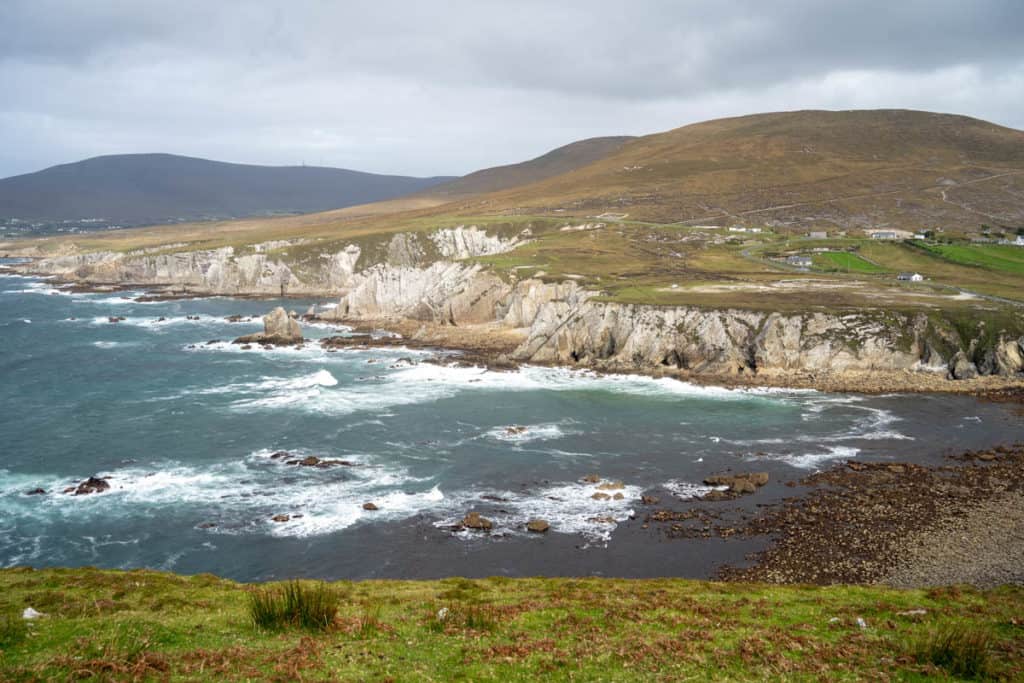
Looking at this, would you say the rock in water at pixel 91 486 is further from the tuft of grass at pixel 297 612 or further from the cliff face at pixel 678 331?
the cliff face at pixel 678 331

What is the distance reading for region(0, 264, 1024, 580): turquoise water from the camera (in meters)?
31.9

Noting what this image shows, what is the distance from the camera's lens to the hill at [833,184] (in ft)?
451

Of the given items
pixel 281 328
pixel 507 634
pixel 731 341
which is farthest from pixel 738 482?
pixel 281 328

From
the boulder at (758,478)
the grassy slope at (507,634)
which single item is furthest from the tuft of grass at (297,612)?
the boulder at (758,478)

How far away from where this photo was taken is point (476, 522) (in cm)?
3406

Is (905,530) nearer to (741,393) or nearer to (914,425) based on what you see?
(914,425)

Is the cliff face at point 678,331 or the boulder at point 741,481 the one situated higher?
the cliff face at point 678,331

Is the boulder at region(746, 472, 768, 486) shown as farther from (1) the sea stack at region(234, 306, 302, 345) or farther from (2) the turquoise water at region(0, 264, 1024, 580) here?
(1) the sea stack at region(234, 306, 302, 345)

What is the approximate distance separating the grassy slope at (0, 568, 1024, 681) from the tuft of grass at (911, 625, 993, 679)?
289 mm

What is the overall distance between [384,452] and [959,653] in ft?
117

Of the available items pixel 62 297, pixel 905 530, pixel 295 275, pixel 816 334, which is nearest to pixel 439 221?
pixel 295 275

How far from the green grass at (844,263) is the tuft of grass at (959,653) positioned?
87.9 m

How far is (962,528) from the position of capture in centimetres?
3225

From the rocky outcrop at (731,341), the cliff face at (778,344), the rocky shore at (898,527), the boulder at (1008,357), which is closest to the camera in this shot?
the rocky shore at (898,527)
